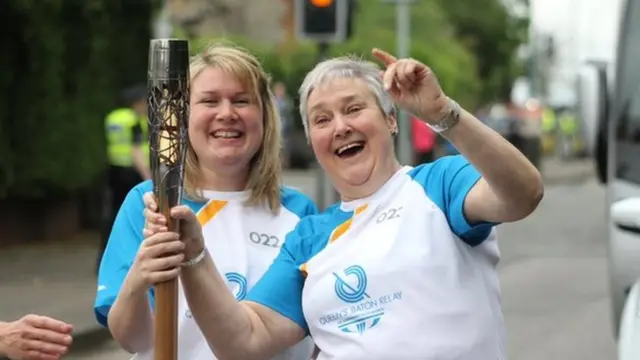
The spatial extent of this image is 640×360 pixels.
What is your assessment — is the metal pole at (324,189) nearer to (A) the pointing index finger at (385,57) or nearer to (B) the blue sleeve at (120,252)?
(B) the blue sleeve at (120,252)

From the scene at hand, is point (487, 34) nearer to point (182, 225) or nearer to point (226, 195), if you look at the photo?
point (226, 195)

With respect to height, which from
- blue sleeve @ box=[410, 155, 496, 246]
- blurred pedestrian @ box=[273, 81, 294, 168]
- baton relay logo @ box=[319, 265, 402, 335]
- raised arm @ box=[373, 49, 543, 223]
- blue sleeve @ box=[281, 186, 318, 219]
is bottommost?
blurred pedestrian @ box=[273, 81, 294, 168]

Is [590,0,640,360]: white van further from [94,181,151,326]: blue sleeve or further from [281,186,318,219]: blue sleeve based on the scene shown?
[94,181,151,326]: blue sleeve

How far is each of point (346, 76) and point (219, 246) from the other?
640 millimetres

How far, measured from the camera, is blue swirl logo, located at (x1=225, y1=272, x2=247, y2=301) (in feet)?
11.9

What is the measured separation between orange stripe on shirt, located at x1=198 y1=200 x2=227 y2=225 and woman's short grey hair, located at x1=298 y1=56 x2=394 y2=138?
1.32ft

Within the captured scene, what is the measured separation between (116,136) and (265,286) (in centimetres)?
1037

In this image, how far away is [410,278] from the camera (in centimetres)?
308

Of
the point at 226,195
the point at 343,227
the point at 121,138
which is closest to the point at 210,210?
the point at 226,195

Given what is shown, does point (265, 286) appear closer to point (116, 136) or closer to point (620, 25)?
point (620, 25)

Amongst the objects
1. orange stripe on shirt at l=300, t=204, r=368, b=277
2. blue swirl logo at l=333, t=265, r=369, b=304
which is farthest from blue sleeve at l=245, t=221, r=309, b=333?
blue swirl logo at l=333, t=265, r=369, b=304

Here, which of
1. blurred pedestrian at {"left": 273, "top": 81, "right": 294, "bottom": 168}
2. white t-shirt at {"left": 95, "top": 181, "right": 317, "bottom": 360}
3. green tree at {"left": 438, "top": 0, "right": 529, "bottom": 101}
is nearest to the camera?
white t-shirt at {"left": 95, "top": 181, "right": 317, "bottom": 360}

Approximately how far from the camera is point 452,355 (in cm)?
307

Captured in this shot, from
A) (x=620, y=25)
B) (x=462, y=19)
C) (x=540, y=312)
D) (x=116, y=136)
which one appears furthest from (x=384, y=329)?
(x=462, y=19)
